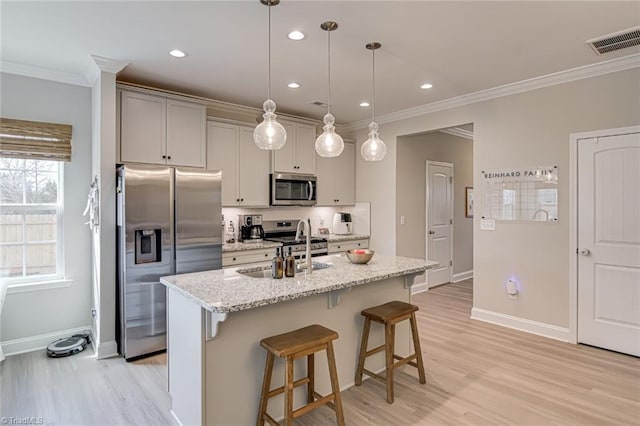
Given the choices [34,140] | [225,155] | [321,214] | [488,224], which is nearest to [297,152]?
[225,155]

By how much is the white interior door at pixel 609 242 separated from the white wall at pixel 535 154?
0.49ft

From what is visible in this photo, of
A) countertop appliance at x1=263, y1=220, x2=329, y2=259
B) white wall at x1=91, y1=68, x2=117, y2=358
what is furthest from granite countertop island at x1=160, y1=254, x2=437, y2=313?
countertop appliance at x1=263, y1=220, x2=329, y2=259

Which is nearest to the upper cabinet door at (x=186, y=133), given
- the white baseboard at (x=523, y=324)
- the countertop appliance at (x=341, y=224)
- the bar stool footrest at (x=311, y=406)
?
the countertop appliance at (x=341, y=224)

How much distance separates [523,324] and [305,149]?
3.49 meters

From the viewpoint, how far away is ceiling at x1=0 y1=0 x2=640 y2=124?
2.45 meters

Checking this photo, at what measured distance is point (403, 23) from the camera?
8.68ft

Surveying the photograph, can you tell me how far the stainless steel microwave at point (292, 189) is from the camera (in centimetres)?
489

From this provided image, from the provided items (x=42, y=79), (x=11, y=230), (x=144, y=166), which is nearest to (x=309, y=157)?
(x=144, y=166)

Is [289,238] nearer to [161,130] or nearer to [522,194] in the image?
[161,130]

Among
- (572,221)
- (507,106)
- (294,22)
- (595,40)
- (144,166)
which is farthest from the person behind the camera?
(507,106)

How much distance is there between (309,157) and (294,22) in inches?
107

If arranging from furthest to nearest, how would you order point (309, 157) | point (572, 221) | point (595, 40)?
1. point (309, 157)
2. point (572, 221)
3. point (595, 40)

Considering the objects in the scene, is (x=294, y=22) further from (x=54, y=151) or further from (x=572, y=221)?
(x=572, y=221)

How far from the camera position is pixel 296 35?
2807 millimetres
